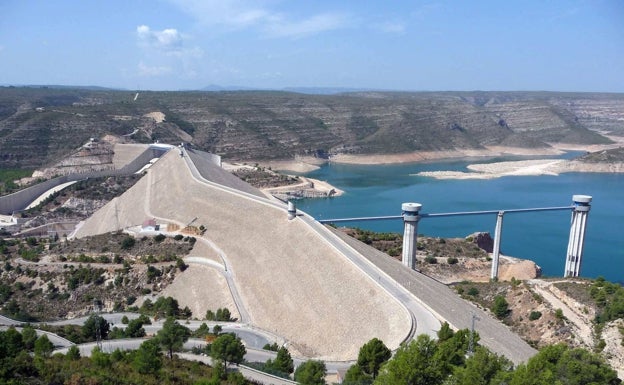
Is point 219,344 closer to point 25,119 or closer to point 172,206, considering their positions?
point 172,206

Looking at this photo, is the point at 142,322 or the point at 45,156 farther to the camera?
the point at 45,156

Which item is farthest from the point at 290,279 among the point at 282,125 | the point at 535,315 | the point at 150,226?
the point at 282,125

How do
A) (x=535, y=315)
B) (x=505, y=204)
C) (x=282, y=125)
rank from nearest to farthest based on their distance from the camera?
1. (x=535, y=315)
2. (x=505, y=204)
3. (x=282, y=125)

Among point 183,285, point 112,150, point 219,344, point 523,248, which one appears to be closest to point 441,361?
point 219,344

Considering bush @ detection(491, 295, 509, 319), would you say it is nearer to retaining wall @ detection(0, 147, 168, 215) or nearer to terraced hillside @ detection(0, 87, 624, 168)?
retaining wall @ detection(0, 147, 168, 215)

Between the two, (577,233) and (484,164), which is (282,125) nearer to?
(484,164)

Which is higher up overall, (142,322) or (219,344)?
(219,344)

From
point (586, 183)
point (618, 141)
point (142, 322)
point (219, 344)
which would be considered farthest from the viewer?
point (618, 141)
